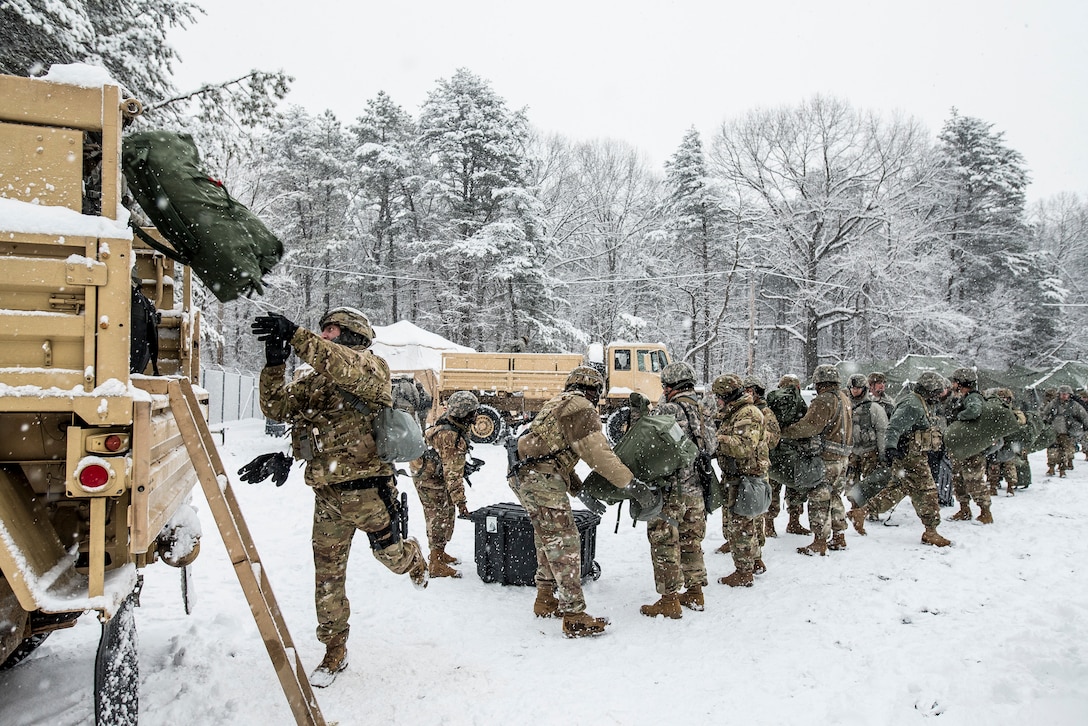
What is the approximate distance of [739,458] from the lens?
18.8 ft

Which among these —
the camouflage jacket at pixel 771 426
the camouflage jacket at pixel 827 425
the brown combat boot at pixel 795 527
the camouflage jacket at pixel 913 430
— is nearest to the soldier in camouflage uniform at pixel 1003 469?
the camouflage jacket at pixel 913 430

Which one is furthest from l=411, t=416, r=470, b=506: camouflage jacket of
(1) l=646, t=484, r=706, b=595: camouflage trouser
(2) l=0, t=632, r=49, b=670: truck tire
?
(2) l=0, t=632, r=49, b=670: truck tire

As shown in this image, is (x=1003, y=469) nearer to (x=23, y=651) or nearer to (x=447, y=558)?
(x=447, y=558)

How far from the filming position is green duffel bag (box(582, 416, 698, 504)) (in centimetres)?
492

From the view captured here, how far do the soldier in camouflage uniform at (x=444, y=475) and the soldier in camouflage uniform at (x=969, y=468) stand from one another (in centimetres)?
598

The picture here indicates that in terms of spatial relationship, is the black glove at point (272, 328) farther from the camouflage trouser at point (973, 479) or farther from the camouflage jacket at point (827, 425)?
A: the camouflage trouser at point (973, 479)

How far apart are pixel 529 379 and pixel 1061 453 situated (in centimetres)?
1116

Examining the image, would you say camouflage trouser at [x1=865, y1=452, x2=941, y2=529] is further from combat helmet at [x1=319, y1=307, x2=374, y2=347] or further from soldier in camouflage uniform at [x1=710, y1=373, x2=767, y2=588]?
combat helmet at [x1=319, y1=307, x2=374, y2=347]

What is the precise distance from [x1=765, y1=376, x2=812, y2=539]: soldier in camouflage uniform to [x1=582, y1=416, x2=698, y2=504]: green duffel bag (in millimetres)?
2488

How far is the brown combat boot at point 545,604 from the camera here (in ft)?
16.3


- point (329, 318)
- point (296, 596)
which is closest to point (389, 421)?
point (329, 318)

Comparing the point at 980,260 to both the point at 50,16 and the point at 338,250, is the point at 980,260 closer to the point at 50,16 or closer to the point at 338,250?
the point at 338,250

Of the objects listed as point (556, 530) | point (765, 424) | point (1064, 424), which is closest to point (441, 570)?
point (556, 530)

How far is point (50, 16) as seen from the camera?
8.07 metres
